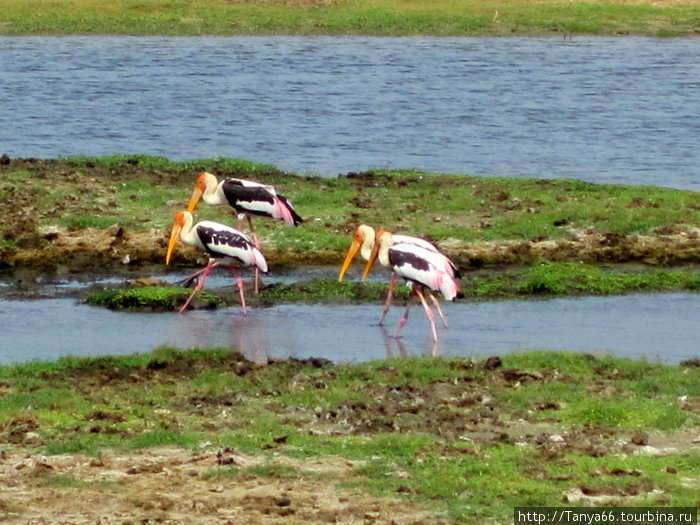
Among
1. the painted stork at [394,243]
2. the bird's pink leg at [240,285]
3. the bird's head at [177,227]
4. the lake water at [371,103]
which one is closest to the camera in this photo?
the painted stork at [394,243]

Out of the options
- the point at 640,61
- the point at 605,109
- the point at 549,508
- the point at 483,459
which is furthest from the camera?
the point at 640,61

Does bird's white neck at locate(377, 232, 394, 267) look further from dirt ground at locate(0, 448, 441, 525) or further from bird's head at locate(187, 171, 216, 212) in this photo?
dirt ground at locate(0, 448, 441, 525)

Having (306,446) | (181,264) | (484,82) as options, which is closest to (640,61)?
(484,82)

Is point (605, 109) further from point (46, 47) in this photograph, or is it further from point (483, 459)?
point (483, 459)

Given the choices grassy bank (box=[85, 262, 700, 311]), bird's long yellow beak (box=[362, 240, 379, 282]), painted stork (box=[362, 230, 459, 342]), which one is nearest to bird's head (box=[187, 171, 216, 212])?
grassy bank (box=[85, 262, 700, 311])

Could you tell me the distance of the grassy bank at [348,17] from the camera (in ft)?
137

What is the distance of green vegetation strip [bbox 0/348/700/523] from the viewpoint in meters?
8.84

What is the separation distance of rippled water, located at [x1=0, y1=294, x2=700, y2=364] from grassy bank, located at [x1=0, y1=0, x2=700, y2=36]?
1081 inches

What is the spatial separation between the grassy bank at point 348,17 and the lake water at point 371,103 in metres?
0.57

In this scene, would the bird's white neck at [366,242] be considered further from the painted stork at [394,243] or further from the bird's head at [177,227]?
the bird's head at [177,227]

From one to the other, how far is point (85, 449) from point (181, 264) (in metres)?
7.82

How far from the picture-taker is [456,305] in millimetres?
15508

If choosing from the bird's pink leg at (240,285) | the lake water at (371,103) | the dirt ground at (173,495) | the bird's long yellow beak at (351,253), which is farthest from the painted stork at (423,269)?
the lake water at (371,103)

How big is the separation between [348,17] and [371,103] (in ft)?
36.7
